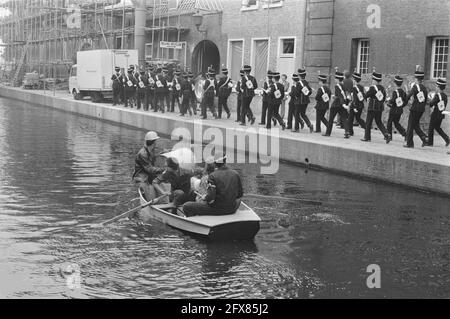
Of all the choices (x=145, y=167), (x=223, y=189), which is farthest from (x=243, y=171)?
(x=223, y=189)

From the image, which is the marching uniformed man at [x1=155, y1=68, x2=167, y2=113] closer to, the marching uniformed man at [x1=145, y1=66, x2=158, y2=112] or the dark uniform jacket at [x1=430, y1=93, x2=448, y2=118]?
the marching uniformed man at [x1=145, y1=66, x2=158, y2=112]

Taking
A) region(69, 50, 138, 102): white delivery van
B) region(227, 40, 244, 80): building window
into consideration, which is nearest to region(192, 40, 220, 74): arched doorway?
region(227, 40, 244, 80): building window

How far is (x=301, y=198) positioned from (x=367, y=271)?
17.0 feet

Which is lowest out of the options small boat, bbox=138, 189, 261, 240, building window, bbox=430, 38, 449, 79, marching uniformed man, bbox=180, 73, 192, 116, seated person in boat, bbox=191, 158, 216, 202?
small boat, bbox=138, 189, 261, 240

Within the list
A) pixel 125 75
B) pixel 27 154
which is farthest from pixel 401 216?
pixel 125 75

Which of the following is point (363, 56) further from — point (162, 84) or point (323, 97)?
point (162, 84)

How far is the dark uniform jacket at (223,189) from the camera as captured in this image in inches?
415

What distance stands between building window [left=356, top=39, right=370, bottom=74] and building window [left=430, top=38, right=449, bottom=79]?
3.13 metres

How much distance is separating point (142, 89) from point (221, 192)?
20371mm

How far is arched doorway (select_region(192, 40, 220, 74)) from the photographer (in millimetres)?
35906

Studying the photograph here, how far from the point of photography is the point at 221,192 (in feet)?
34.6

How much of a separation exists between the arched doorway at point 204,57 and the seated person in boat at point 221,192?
25.5 meters

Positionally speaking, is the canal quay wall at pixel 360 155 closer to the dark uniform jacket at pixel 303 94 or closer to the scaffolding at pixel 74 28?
the dark uniform jacket at pixel 303 94

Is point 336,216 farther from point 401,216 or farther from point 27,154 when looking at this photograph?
point 27,154
